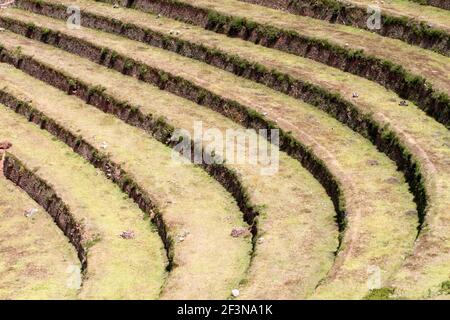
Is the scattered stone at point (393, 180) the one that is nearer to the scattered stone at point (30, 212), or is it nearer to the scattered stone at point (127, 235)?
the scattered stone at point (127, 235)

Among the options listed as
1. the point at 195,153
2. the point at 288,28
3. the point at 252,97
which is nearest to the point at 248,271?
the point at 195,153

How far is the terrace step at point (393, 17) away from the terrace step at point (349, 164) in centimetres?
531

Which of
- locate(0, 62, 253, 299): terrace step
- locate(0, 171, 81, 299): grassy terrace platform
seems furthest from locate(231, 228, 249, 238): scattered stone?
locate(0, 171, 81, 299): grassy terrace platform

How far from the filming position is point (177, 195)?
29.3 m

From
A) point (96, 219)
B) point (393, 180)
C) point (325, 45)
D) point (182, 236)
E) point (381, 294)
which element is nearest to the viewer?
point (381, 294)

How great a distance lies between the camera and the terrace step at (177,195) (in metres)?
23.9

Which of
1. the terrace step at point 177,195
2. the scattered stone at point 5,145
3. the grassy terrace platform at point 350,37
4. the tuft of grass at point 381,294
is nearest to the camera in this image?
the tuft of grass at point 381,294

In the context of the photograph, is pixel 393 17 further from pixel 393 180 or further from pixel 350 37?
pixel 393 180

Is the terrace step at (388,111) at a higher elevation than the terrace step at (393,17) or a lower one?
lower

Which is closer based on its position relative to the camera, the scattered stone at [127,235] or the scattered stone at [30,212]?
the scattered stone at [127,235]

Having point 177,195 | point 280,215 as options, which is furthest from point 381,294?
point 177,195

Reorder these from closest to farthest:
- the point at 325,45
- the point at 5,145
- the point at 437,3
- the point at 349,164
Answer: the point at 349,164 < the point at 5,145 < the point at 325,45 < the point at 437,3

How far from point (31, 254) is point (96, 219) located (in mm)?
2265

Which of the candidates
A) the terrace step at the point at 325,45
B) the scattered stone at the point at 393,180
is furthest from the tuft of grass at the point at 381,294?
the terrace step at the point at 325,45
